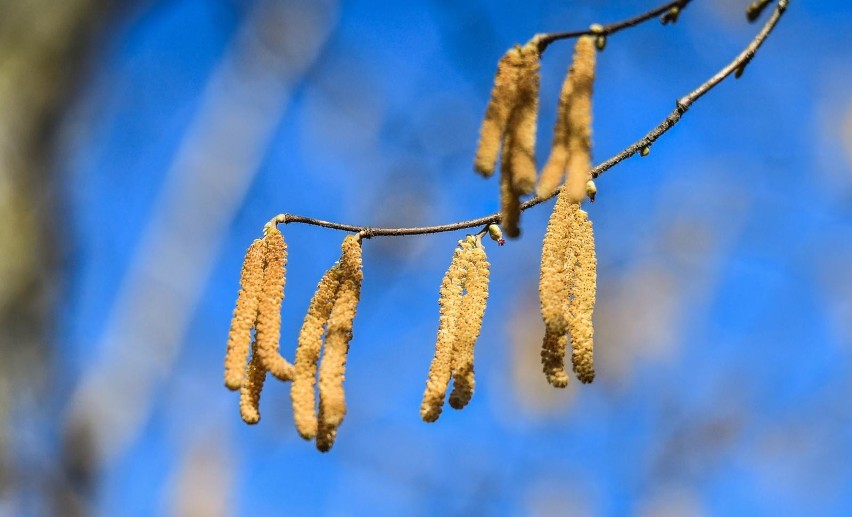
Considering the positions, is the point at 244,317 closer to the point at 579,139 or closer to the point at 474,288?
the point at 474,288

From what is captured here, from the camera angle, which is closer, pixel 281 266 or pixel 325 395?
pixel 325 395

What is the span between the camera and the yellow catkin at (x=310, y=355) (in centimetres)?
136

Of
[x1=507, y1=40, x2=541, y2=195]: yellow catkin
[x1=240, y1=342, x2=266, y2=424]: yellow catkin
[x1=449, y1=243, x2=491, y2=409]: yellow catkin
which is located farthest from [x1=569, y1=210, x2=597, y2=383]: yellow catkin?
[x1=240, y1=342, x2=266, y2=424]: yellow catkin

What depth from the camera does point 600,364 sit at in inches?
365

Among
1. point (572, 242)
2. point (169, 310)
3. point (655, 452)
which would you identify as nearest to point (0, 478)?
point (169, 310)

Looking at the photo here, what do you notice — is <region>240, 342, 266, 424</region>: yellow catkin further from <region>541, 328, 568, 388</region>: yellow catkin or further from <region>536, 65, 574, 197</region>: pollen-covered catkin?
<region>536, 65, 574, 197</region>: pollen-covered catkin

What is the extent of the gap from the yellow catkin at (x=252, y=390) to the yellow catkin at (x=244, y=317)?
51 millimetres

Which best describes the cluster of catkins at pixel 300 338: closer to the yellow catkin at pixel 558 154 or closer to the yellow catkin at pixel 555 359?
the yellow catkin at pixel 555 359

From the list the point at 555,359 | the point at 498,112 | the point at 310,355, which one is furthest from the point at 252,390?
the point at 498,112

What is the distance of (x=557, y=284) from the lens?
133cm

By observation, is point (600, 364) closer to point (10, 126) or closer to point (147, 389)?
point (147, 389)

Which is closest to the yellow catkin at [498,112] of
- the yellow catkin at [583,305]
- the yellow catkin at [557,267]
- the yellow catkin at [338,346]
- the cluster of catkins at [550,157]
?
the cluster of catkins at [550,157]

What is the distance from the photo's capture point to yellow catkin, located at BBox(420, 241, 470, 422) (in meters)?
1.41

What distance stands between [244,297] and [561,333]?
536mm
